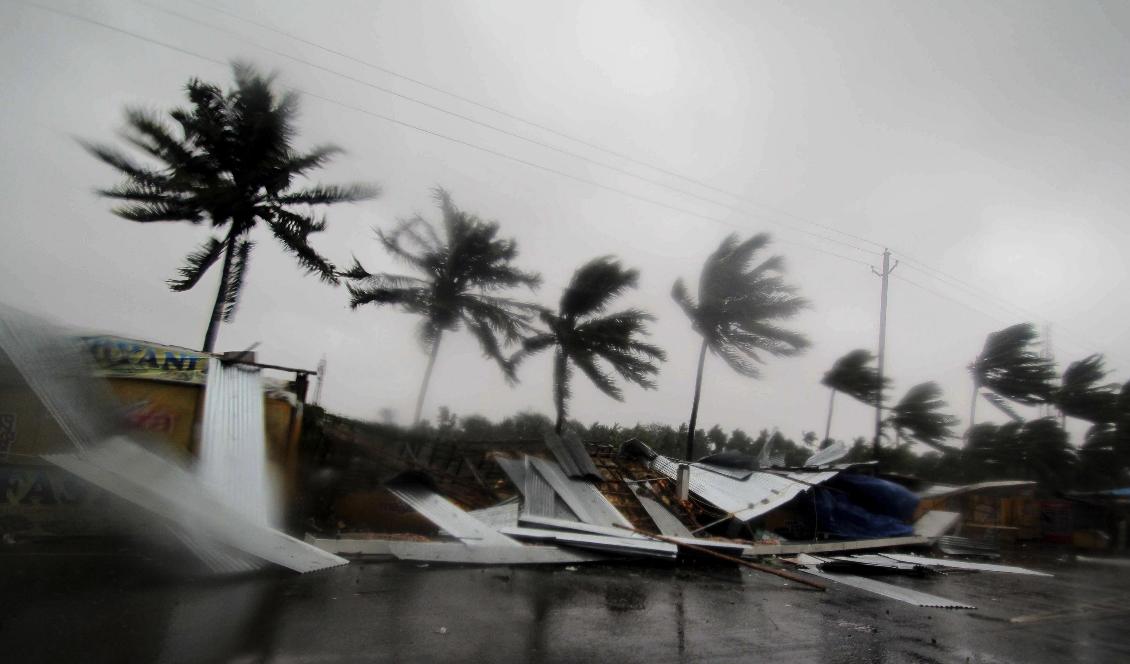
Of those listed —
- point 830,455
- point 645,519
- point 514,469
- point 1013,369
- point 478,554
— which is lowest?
point 478,554

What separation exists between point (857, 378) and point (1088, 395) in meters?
16.1

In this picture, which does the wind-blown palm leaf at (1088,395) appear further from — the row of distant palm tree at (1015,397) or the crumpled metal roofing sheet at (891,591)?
the crumpled metal roofing sheet at (891,591)

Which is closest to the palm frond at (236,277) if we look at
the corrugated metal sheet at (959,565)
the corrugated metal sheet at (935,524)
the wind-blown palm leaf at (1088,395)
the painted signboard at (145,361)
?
the painted signboard at (145,361)

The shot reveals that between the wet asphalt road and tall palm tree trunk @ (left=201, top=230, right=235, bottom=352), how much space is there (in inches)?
228

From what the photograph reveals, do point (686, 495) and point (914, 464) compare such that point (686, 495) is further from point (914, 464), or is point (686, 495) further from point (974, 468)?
point (974, 468)

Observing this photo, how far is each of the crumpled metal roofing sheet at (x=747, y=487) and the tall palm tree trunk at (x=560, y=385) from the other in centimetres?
238

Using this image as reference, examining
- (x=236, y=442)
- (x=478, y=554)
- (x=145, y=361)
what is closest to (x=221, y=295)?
(x=145, y=361)

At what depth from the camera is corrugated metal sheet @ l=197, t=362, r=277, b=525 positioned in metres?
6.98

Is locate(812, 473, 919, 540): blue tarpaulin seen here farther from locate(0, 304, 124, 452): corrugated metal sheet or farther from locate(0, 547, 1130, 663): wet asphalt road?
locate(0, 304, 124, 452): corrugated metal sheet

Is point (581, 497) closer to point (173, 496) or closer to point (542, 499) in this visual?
point (542, 499)

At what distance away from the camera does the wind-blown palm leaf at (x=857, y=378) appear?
792 inches

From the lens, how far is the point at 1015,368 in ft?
82.7

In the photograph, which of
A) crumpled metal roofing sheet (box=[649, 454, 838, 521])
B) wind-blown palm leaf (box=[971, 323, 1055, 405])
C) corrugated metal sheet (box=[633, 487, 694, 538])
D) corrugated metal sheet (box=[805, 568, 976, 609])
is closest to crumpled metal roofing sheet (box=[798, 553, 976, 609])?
corrugated metal sheet (box=[805, 568, 976, 609])

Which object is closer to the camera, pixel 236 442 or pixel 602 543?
pixel 236 442
